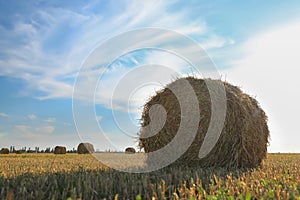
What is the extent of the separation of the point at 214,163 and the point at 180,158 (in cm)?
72

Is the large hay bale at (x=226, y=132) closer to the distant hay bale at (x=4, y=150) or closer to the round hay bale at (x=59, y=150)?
the round hay bale at (x=59, y=150)

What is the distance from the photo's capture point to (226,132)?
678 centimetres

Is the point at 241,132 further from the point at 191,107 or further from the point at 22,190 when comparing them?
the point at 22,190

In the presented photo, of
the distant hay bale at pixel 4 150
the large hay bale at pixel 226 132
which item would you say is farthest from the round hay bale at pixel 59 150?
the large hay bale at pixel 226 132

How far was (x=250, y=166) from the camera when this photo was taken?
702 centimetres

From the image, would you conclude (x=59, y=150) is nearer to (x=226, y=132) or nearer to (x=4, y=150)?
(x=4, y=150)

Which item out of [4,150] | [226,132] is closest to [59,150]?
[4,150]

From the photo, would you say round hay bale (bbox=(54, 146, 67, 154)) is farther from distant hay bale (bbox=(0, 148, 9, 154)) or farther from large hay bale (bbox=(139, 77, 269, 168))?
large hay bale (bbox=(139, 77, 269, 168))

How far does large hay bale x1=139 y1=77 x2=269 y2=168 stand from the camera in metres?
6.79

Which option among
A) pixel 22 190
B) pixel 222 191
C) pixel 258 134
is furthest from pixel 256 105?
pixel 22 190

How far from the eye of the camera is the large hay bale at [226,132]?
22.3 feet

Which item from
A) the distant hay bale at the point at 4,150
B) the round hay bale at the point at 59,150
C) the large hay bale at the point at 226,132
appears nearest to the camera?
the large hay bale at the point at 226,132

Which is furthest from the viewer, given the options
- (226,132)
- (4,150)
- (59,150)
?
(4,150)

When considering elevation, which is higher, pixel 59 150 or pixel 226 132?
pixel 59 150
